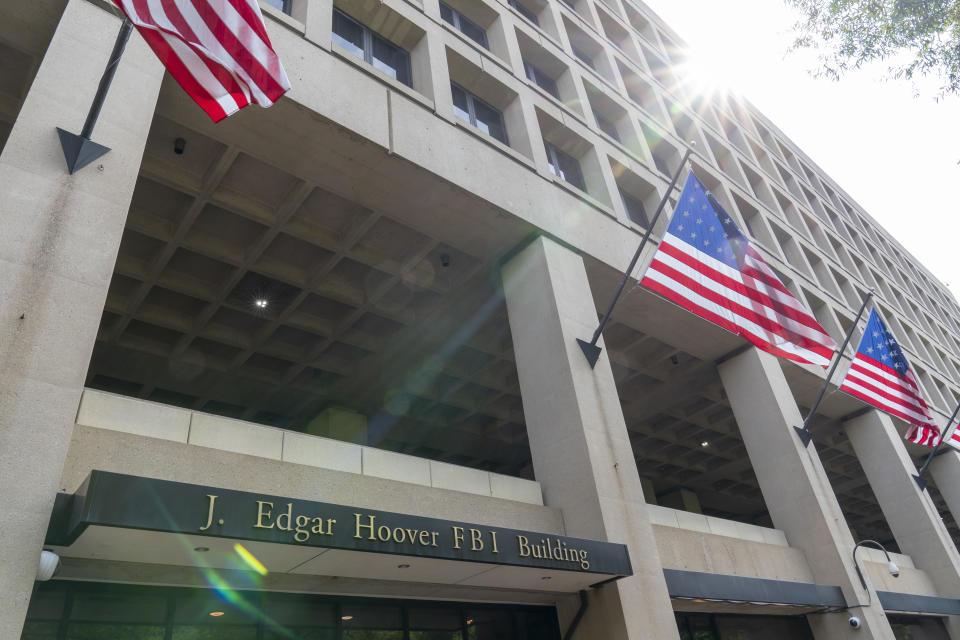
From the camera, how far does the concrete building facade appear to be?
300 inches

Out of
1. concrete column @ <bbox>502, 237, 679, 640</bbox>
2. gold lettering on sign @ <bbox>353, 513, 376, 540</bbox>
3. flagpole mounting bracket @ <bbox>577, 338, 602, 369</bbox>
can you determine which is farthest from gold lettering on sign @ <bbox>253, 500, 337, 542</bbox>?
flagpole mounting bracket @ <bbox>577, 338, 602, 369</bbox>

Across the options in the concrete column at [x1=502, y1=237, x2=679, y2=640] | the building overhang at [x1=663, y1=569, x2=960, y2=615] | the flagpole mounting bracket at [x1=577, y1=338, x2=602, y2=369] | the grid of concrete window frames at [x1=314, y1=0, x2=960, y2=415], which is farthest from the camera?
the grid of concrete window frames at [x1=314, y1=0, x2=960, y2=415]

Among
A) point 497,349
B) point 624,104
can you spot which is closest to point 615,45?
point 624,104

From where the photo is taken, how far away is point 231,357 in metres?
Result: 19.2

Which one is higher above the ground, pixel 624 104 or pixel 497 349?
pixel 624 104

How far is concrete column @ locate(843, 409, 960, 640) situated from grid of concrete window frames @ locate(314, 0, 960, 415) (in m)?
4.12

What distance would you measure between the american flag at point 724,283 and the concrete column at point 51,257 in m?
9.02

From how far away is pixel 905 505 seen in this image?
77.3ft

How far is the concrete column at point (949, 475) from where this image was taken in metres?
28.2

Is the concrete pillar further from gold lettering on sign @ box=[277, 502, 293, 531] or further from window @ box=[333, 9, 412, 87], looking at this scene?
gold lettering on sign @ box=[277, 502, 293, 531]

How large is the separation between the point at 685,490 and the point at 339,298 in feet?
84.2

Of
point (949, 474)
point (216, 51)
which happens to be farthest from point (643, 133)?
point (949, 474)

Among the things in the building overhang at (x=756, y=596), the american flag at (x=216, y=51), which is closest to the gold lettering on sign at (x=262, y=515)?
the american flag at (x=216, y=51)

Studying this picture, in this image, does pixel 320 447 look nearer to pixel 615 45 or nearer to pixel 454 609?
pixel 454 609
